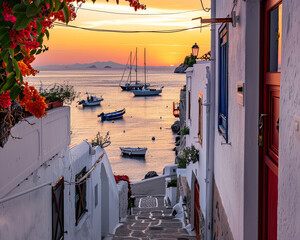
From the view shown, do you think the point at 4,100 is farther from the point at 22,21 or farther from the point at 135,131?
the point at 135,131

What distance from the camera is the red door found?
4121mm

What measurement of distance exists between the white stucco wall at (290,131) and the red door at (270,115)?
890 millimetres

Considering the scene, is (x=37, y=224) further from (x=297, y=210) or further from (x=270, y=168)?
(x=297, y=210)

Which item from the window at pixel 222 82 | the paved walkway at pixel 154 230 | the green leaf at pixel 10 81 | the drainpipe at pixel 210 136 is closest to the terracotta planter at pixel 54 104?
the window at pixel 222 82

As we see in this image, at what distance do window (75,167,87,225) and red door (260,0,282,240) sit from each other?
6.02 m

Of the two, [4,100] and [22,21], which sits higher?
[22,21]

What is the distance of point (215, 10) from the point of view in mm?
9383

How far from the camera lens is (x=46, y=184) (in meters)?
6.79

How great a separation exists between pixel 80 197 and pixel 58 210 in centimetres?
263

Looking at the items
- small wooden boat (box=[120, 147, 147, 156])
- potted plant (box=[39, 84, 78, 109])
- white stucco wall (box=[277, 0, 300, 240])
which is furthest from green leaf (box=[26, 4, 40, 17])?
small wooden boat (box=[120, 147, 147, 156])

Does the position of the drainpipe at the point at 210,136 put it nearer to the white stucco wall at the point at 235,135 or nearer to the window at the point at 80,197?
the white stucco wall at the point at 235,135

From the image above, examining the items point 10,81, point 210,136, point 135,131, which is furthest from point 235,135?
point 135,131

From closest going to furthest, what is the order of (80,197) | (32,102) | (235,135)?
(32,102)
(235,135)
(80,197)

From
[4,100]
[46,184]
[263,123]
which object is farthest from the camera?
[46,184]
